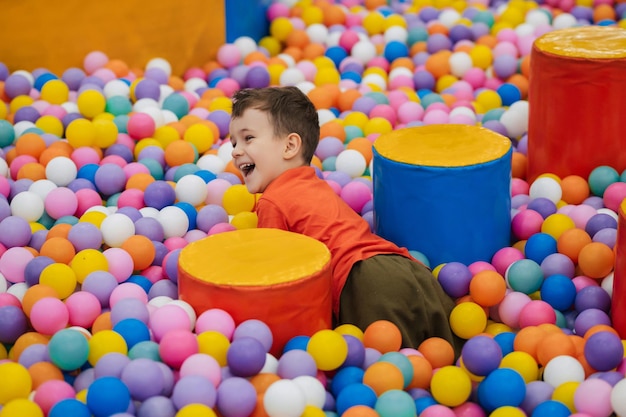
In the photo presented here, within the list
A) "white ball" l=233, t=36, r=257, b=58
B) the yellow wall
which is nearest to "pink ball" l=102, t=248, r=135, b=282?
the yellow wall

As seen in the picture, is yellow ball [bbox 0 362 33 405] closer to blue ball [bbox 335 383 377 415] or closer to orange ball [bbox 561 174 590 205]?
blue ball [bbox 335 383 377 415]

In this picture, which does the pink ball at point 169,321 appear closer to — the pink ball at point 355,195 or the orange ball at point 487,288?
the orange ball at point 487,288

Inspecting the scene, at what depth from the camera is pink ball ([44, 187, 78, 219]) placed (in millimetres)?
2594

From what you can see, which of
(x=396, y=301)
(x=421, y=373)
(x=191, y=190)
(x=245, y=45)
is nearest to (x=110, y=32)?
(x=245, y=45)

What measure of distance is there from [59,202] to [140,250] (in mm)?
359

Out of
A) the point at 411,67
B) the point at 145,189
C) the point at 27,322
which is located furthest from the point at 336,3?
the point at 27,322

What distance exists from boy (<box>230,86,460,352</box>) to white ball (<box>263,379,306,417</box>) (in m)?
0.45

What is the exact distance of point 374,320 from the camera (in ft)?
7.09

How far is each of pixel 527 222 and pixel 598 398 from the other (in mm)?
812

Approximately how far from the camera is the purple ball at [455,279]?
90.7 inches

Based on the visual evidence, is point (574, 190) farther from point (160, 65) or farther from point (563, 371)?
point (160, 65)

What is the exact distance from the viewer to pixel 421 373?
1967 mm

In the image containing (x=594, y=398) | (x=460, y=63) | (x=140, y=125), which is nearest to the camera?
(x=594, y=398)

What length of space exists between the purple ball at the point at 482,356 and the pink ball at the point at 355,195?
83 cm
